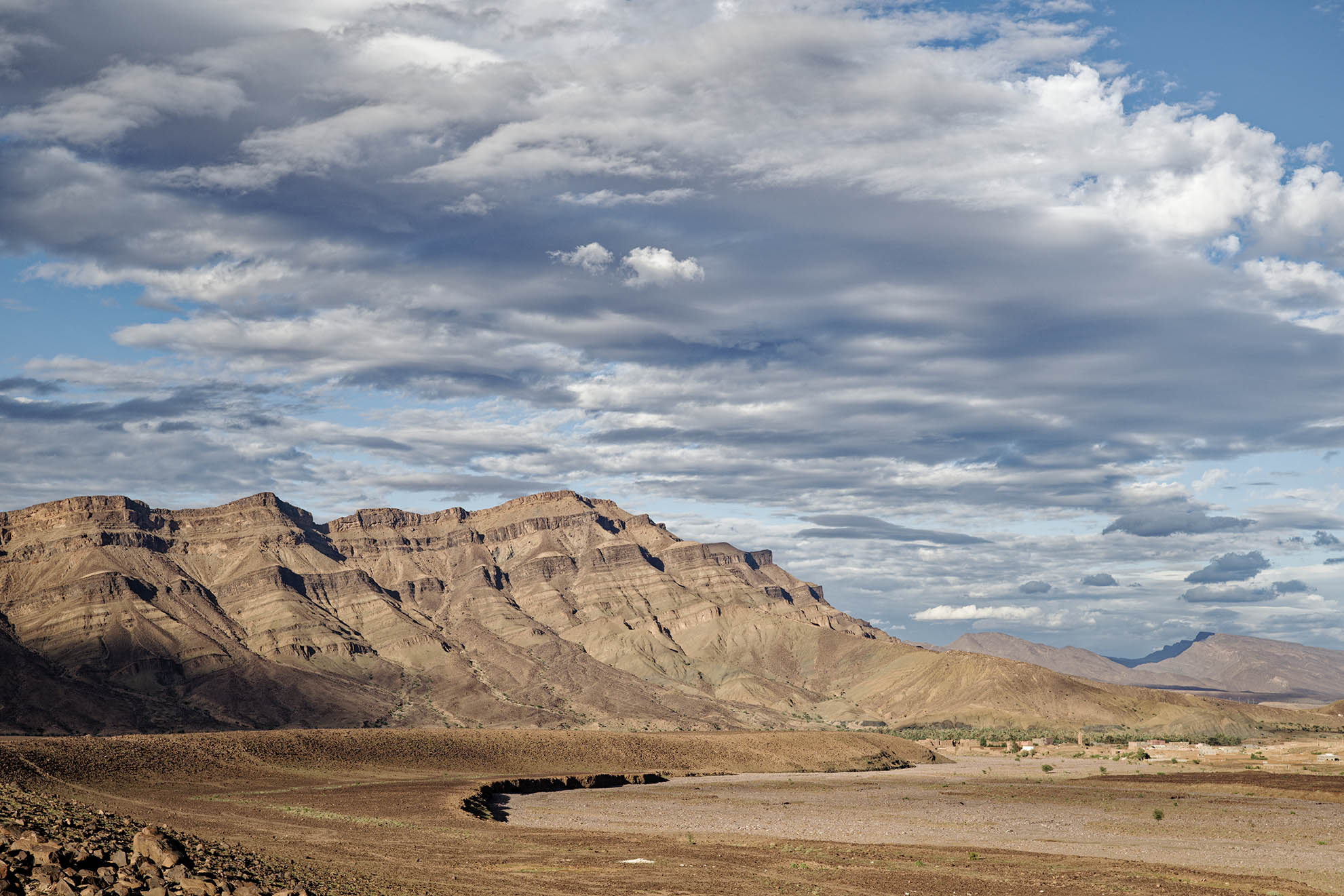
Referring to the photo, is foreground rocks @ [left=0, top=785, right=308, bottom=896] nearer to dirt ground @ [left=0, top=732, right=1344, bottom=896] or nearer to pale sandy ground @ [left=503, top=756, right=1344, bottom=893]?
dirt ground @ [left=0, top=732, right=1344, bottom=896]

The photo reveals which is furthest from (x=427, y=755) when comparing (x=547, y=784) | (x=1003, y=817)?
(x=1003, y=817)

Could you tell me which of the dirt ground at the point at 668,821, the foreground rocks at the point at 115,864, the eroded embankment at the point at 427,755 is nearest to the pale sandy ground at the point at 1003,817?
the dirt ground at the point at 668,821

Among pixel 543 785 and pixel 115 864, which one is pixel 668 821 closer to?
pixel 543 785

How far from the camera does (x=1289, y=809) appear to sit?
68.1 metres

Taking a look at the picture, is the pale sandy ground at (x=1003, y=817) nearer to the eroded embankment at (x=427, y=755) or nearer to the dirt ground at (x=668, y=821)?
the dirt ground at (x=668, y=821)

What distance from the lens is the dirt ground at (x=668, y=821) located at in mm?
36625

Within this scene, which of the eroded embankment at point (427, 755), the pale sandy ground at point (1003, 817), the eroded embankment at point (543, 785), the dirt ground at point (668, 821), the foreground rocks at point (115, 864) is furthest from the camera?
the eroded embankment at point (427, 755)

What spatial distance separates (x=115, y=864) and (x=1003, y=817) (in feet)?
175

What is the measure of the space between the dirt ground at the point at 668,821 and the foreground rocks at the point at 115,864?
2423 millimetres

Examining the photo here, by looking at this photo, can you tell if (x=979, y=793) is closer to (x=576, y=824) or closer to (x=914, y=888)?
(x=576, y=824)

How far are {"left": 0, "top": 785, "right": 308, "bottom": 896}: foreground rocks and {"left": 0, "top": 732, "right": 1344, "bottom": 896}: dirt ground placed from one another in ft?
7.95

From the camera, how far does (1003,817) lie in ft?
213

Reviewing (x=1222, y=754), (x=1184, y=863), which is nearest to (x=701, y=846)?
(x=1184, y=863)

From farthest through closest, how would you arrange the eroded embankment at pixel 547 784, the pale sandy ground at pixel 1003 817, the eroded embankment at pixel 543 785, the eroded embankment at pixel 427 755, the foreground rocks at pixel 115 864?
the eroded embankment at pixel 427 755
the eroded embankment at pixel 547 784
the eroded embankment at pixel 543 785
the pale sandy ground at pixel 1003 817
the foreground rocks at pixel 115 864
